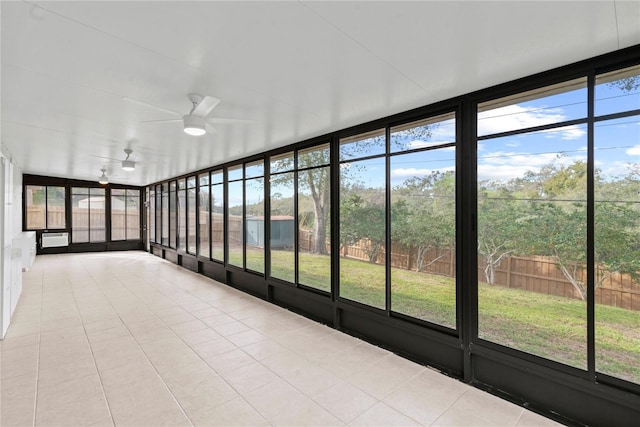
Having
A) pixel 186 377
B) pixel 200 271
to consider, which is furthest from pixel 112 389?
pixel 200 271

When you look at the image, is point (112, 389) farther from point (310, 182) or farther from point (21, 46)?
point (310, 182)

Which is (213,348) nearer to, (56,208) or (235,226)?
Answer: (235,226)

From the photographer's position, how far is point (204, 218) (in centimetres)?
884

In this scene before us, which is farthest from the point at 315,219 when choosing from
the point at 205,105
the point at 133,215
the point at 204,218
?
the point at 133,215

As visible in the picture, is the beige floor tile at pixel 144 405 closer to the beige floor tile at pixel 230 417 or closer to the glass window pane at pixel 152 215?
the beige floor tile at pixel 230 417

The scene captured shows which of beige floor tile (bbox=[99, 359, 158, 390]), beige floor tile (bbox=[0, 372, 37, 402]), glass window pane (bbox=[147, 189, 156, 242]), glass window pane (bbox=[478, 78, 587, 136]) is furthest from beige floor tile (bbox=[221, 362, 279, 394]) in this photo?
glass window pane (bbox=[147, 189, 156, 242])

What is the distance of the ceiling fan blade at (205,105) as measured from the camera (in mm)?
2804

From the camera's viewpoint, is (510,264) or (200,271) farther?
(200,271)

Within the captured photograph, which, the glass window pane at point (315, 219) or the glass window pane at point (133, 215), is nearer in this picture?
the glass window pane at point (315, 219)

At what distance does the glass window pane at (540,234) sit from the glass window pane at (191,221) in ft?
25.6

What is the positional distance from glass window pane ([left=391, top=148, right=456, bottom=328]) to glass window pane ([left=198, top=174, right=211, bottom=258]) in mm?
5204

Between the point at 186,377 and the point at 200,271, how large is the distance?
5691 millimetres

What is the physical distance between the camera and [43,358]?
347cm

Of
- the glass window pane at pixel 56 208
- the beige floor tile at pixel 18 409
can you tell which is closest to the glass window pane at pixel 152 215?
the glass window pane at pixel 56 208
